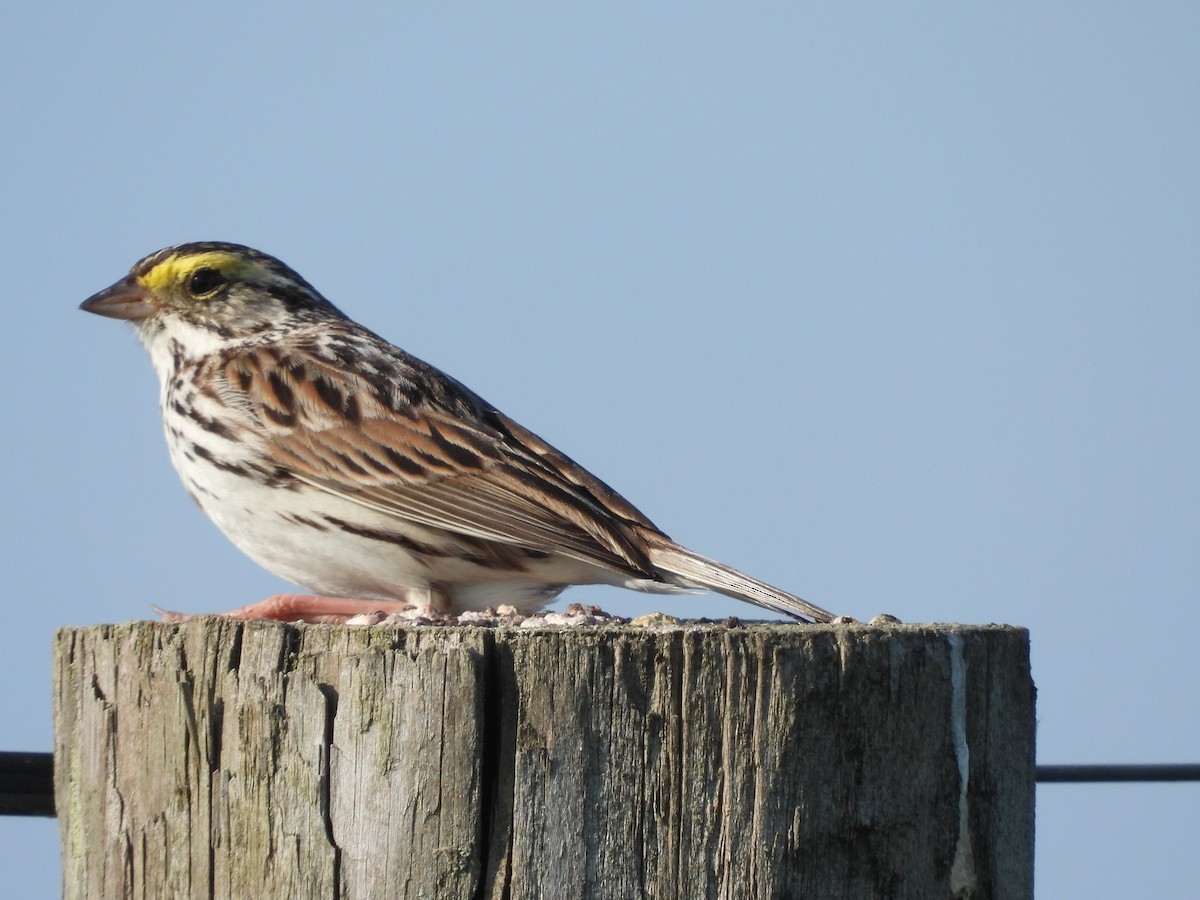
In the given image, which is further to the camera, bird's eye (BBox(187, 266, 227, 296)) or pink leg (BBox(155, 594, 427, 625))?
bird's eye (BBox(187, 266, 227, 296))

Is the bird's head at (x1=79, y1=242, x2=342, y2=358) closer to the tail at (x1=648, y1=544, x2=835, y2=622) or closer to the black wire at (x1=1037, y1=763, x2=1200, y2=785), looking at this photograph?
the tail at (x1=648, y1=544, x2=835, y2=622)

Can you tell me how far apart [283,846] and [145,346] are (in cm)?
441

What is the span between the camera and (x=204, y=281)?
23.6 feet

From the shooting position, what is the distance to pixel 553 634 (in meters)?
3.13

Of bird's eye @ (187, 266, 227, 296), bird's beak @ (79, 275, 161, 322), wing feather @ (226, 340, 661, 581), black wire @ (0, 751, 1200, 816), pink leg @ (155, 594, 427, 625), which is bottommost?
black wire @ (0, 751, 1200, 816)

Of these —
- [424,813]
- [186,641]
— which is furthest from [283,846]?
[186,641]

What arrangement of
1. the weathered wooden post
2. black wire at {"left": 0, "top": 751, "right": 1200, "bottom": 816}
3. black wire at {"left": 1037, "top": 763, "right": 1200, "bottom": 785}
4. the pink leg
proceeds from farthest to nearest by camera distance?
the pink leg
black wire at {"left": 1037, "top": 763, "right": 1200, "bottom": 785}
black wire at {"left": 0, "top": 751, "right": 1200, "bottom": 816}
the weathered wooden post

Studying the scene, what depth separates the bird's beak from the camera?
7.09 m

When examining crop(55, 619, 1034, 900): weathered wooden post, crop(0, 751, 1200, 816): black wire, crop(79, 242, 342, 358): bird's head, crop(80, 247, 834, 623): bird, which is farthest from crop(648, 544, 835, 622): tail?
crop(79, 242, 342, 358): bird's head

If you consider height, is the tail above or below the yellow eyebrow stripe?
below

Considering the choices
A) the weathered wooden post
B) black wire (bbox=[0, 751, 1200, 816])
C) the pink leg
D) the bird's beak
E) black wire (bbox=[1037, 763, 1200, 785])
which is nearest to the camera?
the weathered wooden post

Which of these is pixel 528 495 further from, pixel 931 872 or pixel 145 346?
pixel 931 872

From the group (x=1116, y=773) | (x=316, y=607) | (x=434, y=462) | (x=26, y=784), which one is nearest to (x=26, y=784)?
(x=26, y=784)

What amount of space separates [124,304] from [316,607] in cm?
216
